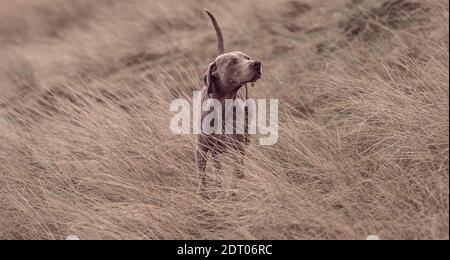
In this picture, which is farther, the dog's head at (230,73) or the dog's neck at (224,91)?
the dog's neck at (224,91)

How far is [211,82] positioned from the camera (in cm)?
468

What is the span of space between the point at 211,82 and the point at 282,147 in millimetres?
675

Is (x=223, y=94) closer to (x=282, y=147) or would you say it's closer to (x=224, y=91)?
(x=224, y=91)

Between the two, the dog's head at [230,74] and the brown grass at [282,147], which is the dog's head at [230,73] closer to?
the dog's head at [230,74]

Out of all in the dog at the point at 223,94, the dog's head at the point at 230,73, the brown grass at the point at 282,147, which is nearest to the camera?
the brown grass at the point at 282,147

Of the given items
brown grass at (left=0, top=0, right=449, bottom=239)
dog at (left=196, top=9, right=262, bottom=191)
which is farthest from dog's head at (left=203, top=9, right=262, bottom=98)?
brown grass at (left=0, top=0, right=449, bottom=239)

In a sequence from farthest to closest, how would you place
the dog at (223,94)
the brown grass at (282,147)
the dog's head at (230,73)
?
the dog at (223,94) < the dog's head at (230,73) < the brown grass at (282,147)

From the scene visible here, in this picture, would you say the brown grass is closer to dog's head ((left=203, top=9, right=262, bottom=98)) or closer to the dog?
the dog

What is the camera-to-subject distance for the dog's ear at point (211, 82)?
4648 mm

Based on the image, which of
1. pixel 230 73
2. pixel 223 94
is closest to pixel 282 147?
pixel 223 94

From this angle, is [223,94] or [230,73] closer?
[230,73]

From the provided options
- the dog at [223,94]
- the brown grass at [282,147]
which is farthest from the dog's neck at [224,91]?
the brown grass at [282,147]

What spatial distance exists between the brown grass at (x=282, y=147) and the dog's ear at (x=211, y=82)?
1.55 feet
